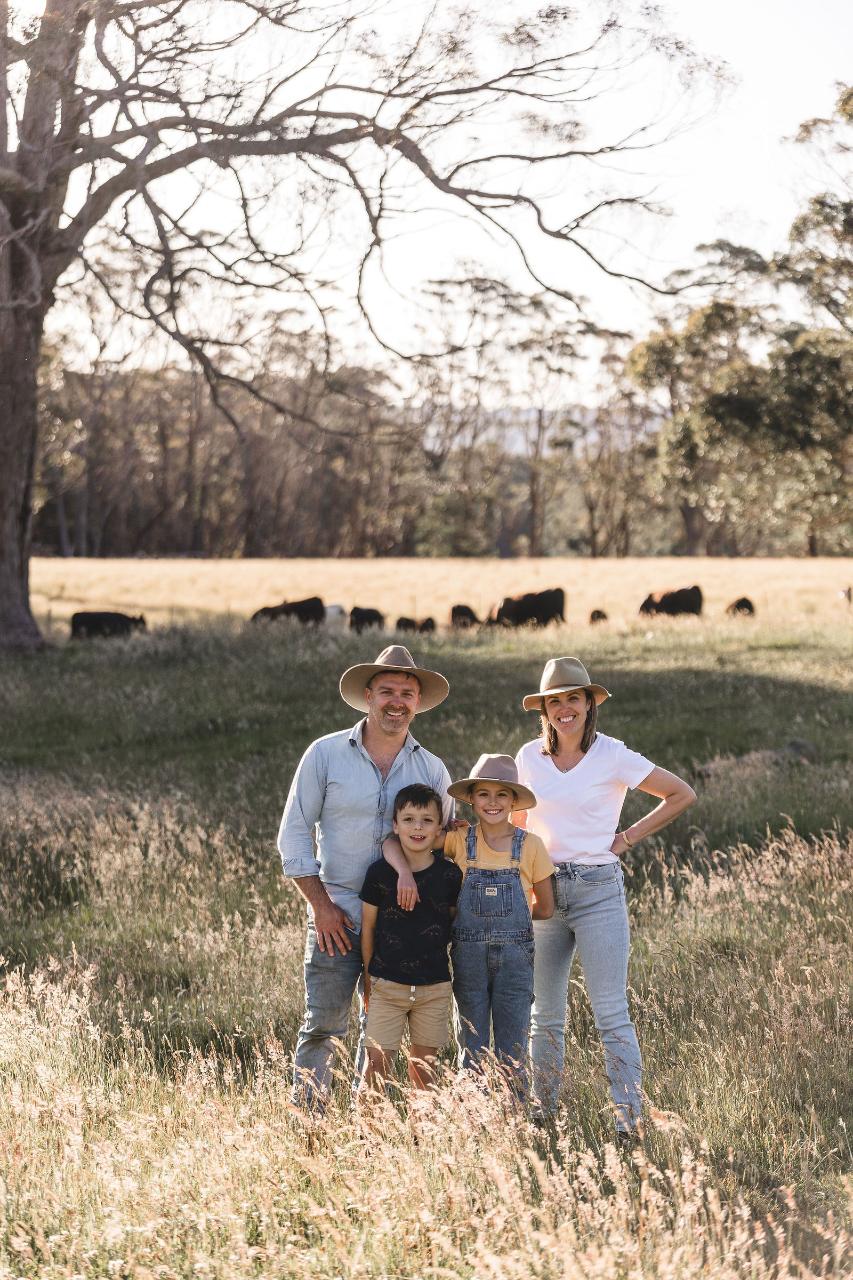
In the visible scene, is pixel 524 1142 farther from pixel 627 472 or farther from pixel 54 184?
pixel 627 472

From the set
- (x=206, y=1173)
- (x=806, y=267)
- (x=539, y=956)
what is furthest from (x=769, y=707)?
(x=806, y=267)

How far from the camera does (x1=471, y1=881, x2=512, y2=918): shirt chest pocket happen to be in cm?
468

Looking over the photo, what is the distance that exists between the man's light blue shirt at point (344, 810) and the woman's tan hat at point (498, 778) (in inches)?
3.7

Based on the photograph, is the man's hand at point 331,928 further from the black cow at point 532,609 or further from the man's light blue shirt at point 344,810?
the black cow at point 532,609

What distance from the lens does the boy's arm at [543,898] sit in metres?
4.83

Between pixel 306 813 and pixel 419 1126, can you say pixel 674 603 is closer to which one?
pixel 306 813

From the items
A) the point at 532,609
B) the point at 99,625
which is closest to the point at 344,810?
the point at 99,625

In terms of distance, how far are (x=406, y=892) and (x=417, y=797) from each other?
319 millimetres

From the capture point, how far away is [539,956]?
5121 millimetres

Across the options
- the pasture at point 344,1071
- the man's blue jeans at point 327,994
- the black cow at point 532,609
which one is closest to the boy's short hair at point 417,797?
the man's blue jeans at point 327,994

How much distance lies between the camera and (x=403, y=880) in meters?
4.61

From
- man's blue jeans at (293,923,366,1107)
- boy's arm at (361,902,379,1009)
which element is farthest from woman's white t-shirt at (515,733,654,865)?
man's blue jeans at (293,923,366,1107)

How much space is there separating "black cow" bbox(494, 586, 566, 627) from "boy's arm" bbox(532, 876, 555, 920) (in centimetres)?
2141

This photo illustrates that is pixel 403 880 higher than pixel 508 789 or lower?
lower
